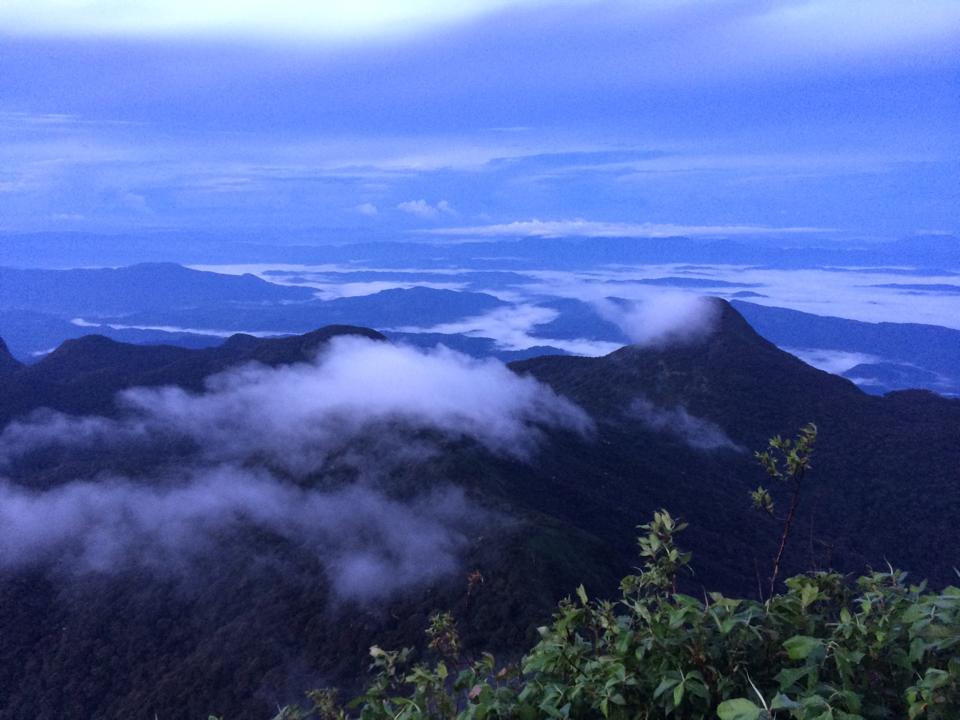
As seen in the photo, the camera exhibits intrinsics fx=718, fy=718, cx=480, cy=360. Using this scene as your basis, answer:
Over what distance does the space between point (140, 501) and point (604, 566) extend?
3795cm

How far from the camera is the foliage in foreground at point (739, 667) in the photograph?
13.3 ft

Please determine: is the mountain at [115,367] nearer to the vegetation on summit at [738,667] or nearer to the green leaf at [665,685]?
the vegetation on summit at [738,667]

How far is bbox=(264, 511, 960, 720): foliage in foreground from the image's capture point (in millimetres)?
4066

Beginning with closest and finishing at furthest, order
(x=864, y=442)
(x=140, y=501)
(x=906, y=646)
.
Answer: (x=906, y=646) → (x=140, y=501) → (x=864, y=442)

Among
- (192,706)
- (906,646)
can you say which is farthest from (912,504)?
(906,646)

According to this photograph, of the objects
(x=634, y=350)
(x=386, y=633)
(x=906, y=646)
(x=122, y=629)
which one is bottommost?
(x=122, y=629)

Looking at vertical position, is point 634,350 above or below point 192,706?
above

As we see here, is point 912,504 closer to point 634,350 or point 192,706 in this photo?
point 634,350

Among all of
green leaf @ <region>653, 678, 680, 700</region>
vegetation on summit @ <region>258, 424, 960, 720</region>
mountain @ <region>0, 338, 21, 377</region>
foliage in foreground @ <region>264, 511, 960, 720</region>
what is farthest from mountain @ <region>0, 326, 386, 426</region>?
green leaf @ <region>653, 678, 680, 700</region>

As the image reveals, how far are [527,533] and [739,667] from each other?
37.1 meters

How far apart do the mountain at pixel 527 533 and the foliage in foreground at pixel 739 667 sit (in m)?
13.7

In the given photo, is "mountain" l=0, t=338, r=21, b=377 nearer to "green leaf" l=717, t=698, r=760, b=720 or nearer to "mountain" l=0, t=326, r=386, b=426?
"mountain" l=0, t=326, r=386, b=426

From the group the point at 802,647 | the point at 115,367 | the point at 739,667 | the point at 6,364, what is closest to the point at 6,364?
the point at 6,364

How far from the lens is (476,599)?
36500mm
